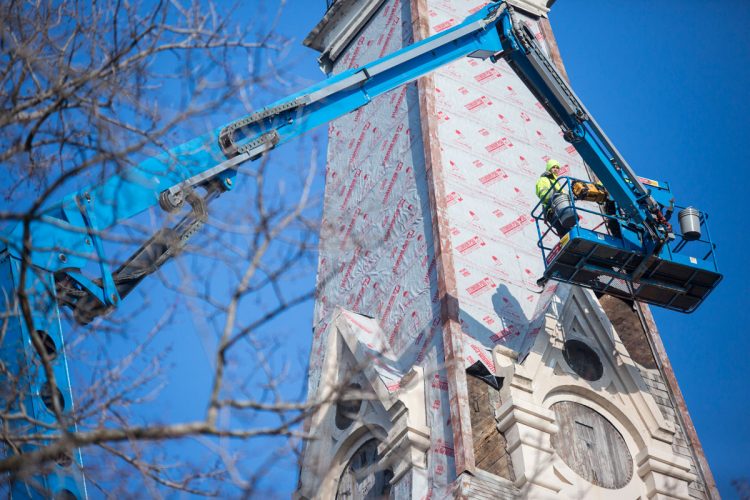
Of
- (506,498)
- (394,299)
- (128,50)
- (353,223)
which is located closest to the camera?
(128,50)

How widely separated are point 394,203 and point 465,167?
1.91 m

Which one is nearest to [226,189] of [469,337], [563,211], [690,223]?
[469,337]

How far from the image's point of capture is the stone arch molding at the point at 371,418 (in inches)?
755

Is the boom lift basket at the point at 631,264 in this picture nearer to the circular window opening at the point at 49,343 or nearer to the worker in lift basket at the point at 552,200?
the worker in lift basket at the point at 552,200

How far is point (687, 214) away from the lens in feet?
69.3

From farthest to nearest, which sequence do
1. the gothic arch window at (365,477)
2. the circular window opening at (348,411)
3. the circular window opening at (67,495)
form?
1. the circular window opening at (348,411)
2. the gothic arch window at (365,477)
3. the circular window opening at (67,495)

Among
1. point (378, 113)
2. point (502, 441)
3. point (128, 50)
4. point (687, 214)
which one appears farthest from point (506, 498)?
point (378, 113)

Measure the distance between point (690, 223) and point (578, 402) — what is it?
4.26m

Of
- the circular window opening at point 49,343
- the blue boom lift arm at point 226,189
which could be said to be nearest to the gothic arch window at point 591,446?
the blue boom lift arm at point 226,189

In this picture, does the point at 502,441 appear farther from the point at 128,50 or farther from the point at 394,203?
the point at 128,50

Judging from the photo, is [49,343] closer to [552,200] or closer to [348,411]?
[348,411]

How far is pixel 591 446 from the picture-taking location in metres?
20.2

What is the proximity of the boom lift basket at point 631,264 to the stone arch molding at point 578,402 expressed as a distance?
0.97 metres

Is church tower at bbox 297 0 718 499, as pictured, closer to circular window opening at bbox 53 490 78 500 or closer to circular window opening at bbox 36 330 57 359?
circular window opening at bbox 53 490 78 500
